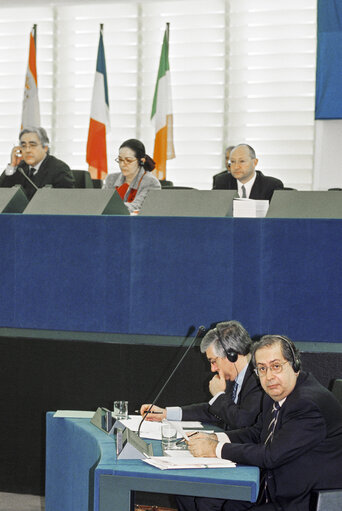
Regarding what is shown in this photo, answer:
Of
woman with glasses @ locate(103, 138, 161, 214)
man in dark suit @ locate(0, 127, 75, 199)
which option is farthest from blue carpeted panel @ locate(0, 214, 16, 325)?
woman with glasses @ locate(103, 138, 161, 214)

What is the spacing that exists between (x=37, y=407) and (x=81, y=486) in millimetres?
1378

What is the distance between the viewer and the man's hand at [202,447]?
2967 millimetres

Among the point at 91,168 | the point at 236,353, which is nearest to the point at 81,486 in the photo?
the point at 236,353

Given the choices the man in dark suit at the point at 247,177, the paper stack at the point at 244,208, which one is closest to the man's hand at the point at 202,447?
the paper stack at the point at 244,208

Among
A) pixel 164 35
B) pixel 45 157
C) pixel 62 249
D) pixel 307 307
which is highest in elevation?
pixel 164 35

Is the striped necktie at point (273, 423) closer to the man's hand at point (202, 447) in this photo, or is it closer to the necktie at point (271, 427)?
the necktie at point (271, 427)

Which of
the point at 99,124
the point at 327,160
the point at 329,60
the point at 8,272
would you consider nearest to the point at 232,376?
the point at 8,272

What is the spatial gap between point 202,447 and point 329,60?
7.00m

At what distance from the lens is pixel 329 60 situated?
9133 millimetres

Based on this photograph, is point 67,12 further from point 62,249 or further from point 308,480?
point 308,480

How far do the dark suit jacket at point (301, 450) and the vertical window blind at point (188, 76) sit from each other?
276 inches

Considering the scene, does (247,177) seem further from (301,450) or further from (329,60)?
(329,60)

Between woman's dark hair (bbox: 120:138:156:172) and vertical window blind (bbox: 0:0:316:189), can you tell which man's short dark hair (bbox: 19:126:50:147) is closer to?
woman's dark hair (bbox: 120:138:156:172)

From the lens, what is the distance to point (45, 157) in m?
5.89
